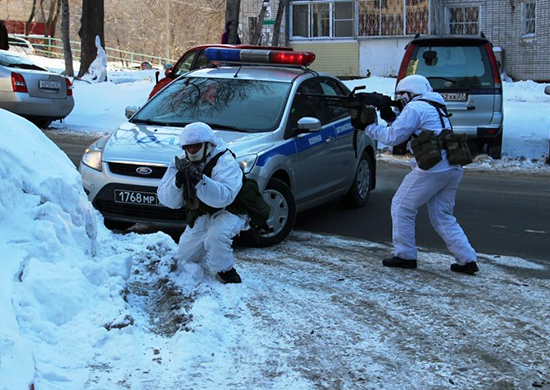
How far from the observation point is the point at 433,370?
4.49 m

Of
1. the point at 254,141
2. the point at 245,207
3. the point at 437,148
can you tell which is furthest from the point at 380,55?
the point at 245,207

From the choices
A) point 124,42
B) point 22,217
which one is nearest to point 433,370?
point 22,217

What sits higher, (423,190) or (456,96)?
(456,96)

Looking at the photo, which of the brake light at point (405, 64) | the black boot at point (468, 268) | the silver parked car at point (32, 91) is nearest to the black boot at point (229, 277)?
the black boot at point (468, 268)

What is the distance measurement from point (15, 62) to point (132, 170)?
1052 centimetres

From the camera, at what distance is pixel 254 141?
299 inches

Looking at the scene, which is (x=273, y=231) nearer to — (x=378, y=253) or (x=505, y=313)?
(x=378, y=253)

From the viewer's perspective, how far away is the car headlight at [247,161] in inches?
285

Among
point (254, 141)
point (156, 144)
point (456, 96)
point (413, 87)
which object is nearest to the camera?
point (413, 87)

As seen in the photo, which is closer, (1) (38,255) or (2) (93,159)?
(1) (38,255)

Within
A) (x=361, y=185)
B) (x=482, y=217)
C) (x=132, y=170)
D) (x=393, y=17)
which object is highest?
(x=393, y=17)

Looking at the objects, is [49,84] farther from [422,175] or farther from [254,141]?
[422,175]

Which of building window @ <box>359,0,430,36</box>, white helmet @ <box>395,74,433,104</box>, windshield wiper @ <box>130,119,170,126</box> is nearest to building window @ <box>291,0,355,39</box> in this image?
building window @ <box>359,0,430,36</box>

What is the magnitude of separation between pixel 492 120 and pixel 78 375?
1014cm
